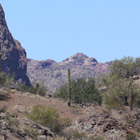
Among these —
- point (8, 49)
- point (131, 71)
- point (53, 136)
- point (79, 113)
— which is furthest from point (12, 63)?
point (53, 136)

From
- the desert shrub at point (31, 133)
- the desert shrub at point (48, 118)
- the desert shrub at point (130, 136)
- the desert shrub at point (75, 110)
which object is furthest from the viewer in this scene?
the desert shrub at point (75, 110)

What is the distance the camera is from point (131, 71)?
79812 millimetres

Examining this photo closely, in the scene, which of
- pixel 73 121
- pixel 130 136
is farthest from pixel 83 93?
pixel 130 136

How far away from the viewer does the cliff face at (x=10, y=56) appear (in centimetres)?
18170

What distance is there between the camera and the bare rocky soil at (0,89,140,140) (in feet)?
73.0

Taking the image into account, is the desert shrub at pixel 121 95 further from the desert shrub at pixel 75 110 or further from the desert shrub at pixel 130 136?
the desert shrub at pixel 130 136

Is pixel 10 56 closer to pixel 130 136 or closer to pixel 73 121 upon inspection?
pixel 73 121

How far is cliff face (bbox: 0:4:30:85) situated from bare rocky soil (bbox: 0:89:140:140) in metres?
141

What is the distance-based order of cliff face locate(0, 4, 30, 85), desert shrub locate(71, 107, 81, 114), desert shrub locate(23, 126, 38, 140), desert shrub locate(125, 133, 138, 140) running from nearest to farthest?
desert shrub locate(23, 126, 38, 140), desert shrub locate(125, 133, 138, 140), desert shrub locate(71, 107, 81, 114), cliff face locate(0, 4, 30, 85)

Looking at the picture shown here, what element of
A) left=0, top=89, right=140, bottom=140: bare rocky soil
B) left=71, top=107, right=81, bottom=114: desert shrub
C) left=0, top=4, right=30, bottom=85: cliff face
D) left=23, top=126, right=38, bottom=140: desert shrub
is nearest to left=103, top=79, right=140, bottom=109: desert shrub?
left=0, top=89, right=140, bottom=140: bare rocky soil

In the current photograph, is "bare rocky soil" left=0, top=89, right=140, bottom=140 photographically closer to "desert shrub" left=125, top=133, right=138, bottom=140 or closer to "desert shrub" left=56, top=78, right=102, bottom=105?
"desert shrub" left=125, top=133, right=138, bottom=140

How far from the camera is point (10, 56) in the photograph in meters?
186

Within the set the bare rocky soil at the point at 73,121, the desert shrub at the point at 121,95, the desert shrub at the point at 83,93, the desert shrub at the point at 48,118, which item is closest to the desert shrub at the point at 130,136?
the bare rocky soil at the point at 73,121

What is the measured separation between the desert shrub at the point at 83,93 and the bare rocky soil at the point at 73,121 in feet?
22.5
